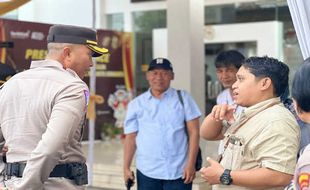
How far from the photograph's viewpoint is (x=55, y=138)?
2.19 m

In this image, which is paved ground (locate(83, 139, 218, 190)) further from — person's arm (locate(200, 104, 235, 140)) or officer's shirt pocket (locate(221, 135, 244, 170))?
officer's shirt pocket (locate(221, 135, 244, 170))

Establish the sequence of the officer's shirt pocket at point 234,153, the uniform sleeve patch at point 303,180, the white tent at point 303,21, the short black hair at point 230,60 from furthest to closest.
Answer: the short black hair at point 230,60 → the white tent at point 303,21 → the officer's shirt pocket at point 234,153 → the uniform sleeve patch at point 303,180

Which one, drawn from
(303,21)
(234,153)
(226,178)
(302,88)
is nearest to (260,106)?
(234,153)

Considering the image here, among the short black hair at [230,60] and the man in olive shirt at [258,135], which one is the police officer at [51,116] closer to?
the man in olive shirt at [258,135]

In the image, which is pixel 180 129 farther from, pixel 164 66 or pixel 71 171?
pixel 71 171

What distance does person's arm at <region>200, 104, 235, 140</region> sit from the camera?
2439 millimetres

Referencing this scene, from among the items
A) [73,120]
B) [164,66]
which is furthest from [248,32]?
[73,120]

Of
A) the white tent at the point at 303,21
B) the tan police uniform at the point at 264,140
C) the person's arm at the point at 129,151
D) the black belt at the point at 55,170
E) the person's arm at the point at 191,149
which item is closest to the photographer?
the tan police uniform at the point at 264,140

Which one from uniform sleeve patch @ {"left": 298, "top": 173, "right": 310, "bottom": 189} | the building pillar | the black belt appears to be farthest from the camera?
the building pillar

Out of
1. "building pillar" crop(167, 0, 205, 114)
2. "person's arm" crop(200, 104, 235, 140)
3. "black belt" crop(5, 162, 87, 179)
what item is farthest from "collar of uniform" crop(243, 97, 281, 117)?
"building pillar" crop(167, 0, 205, 114)

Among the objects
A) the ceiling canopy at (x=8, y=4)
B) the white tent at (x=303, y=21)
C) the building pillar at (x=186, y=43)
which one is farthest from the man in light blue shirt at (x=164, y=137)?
the building pillar at (x=186, y=43)

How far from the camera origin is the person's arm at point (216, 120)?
244 cm

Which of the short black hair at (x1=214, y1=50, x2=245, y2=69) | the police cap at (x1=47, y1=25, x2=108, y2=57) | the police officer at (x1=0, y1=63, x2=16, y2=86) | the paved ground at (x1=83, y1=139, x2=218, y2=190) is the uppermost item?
the police cap at (x1=47, y1=25, x2=108, y2=57)

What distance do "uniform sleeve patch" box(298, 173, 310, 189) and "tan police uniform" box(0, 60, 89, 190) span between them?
1038 millimetres
